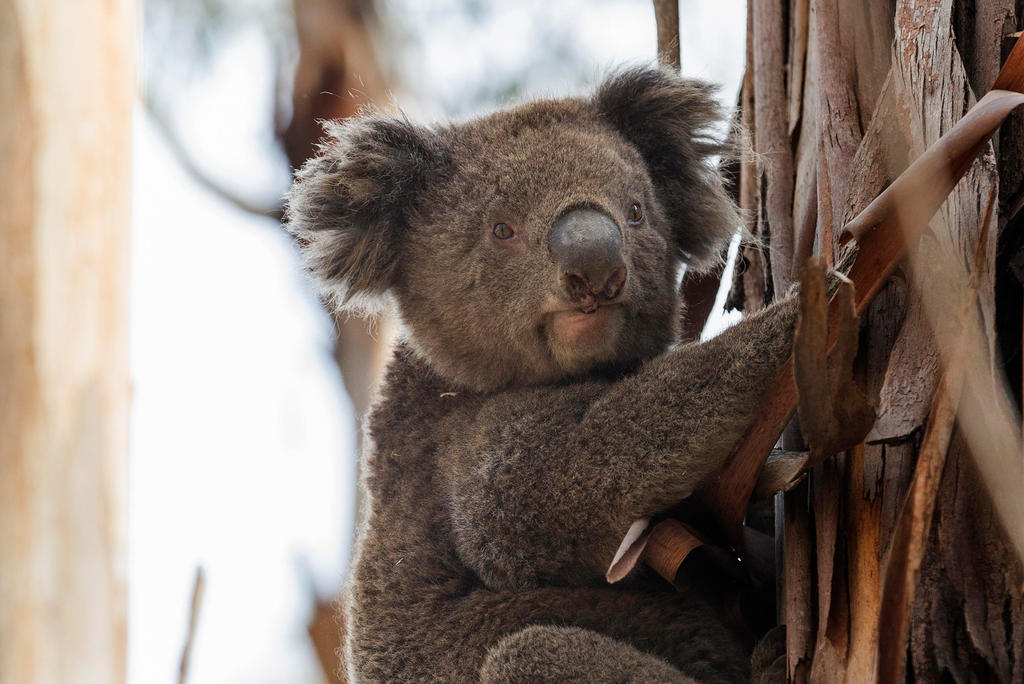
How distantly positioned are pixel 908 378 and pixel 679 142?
70.1 inches

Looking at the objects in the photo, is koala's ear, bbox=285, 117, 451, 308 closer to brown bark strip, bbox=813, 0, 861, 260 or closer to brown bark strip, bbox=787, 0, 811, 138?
brown bark strip, bbox=787, 0, 811, 138

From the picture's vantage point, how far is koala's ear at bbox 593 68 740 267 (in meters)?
3.81

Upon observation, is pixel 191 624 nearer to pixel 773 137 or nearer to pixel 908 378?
pixel 908 378

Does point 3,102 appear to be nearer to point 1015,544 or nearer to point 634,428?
point 634,428

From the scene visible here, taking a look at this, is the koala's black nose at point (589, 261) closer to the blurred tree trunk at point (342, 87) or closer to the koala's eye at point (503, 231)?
the koala's eye at point (503, 231)

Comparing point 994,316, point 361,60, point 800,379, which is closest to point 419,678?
point 800,379

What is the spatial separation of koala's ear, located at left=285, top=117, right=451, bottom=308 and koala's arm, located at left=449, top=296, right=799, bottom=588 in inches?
28.9

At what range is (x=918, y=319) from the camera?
90.4 inches

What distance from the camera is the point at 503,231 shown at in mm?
3383

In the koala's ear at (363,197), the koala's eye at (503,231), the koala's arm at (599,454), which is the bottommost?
the koala's arm at (599,454)

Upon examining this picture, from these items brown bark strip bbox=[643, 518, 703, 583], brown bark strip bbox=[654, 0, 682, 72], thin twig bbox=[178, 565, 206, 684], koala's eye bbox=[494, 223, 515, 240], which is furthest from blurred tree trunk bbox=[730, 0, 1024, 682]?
thin twig bbox=[178, 565, 206, 684]

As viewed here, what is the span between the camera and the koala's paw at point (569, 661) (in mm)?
2568

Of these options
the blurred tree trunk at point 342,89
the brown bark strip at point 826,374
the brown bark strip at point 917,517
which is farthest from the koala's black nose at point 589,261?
the blurred tree trunk at point 342,89

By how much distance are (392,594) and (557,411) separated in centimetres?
77
